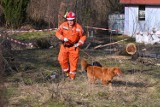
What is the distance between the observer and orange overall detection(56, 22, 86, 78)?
12789 millimetres

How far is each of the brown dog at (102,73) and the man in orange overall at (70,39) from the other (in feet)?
2.55

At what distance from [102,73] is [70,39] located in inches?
57.0

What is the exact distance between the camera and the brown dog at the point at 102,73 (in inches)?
458

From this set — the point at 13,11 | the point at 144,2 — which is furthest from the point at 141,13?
the point at 13,11

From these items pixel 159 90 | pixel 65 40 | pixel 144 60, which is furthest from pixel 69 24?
pixel 144 60

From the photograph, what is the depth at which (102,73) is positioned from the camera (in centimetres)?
1187

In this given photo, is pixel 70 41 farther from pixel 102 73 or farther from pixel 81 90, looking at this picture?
pixel 81 90

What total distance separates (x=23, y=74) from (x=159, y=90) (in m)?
3.92

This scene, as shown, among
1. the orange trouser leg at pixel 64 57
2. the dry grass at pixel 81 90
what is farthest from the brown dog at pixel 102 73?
the orange trouser leg at pixel 64 57

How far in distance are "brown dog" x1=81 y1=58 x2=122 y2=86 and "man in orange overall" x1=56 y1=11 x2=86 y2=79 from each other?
777mm

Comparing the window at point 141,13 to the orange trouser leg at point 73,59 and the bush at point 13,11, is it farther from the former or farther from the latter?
the orange trouser leg at point 73,59

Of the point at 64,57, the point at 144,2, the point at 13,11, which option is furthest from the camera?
the point at 13,11

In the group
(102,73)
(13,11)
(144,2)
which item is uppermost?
(144,2)

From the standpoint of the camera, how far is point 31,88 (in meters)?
11.3
